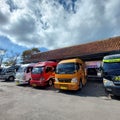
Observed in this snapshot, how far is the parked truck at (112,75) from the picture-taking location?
25.5 feet

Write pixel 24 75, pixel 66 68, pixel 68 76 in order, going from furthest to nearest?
pixel 24 75
pixel 66 68
pixel 68 76

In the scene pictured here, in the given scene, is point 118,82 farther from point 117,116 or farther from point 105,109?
point 117,116

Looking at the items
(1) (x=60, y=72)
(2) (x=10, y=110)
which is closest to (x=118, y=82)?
(1) (x=60, y=72)

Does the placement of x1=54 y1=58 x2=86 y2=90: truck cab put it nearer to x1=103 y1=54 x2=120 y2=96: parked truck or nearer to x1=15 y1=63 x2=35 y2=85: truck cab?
x1=103 y1=54 x2=120 y2=96: parked truck

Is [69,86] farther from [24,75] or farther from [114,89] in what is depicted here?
[24,75]

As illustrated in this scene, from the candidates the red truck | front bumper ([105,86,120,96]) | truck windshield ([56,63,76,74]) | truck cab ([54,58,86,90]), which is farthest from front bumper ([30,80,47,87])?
front bumper ([105,86,120,96])

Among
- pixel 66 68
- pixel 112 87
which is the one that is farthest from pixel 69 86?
pixel 112 87

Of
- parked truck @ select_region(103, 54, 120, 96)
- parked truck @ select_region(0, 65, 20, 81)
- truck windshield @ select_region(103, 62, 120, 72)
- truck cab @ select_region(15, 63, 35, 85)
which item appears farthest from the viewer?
parked truck @ select_region(0, 65, 20, 81)

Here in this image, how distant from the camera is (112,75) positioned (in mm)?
8117

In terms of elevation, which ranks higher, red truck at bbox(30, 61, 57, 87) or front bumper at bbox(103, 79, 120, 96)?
red truck at bbox(30, 61, 57, 87)

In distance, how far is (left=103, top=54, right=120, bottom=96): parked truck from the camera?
7.77m

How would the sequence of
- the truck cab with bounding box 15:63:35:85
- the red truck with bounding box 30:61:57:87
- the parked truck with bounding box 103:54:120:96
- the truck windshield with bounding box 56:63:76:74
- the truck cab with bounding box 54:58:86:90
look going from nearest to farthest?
1. the parked truck with bounding box 103:54:120:96
2. the truck cab with bounding box 54:58:86:90
3. the truck windshield with bounding box 56:63:76:74
4. the red truck with bounding box 30:61:57:87
5. the truck cab with bounding box 15:63:35:85

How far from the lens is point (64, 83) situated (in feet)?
33.4

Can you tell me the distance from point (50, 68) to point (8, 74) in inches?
404
